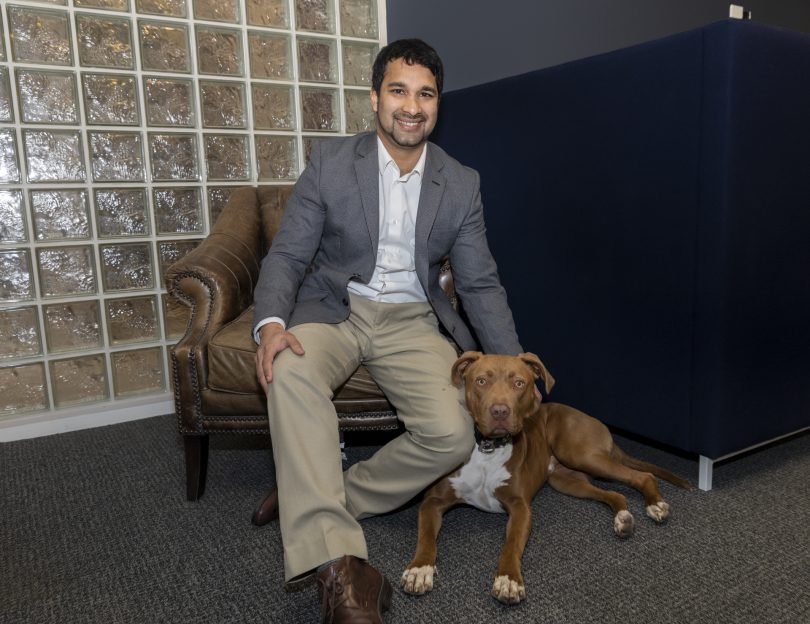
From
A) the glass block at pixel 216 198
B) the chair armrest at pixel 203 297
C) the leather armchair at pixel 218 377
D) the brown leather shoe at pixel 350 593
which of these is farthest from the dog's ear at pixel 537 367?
the glass block at pixel 216 198

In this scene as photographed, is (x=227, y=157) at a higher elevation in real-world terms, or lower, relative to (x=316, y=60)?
lower

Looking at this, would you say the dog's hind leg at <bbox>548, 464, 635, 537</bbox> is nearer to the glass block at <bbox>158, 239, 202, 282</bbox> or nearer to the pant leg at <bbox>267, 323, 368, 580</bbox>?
the pant leg at <bbox>267, 323, 368, 580</bbox>

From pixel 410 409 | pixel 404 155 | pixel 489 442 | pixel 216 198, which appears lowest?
pixel 489 442

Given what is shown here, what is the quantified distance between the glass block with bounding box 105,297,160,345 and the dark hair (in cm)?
154

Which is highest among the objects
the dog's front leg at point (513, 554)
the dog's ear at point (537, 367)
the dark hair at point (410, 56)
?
the dark hair at point (410, 56)

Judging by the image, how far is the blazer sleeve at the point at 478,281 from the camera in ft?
6.44

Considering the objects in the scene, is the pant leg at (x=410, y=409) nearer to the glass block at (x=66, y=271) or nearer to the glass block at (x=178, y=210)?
the glass block at (x=178, y=210)

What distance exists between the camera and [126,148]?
2.74m

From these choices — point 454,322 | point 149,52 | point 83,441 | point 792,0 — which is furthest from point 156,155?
point 792,0

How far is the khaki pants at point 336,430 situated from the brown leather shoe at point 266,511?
0.73ft

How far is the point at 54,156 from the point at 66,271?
17.9 inches

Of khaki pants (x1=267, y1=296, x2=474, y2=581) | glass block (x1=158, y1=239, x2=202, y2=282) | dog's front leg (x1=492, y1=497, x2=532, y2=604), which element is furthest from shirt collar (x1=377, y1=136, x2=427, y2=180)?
glass block (x1=158, y1=239, x2=202, y2=282)

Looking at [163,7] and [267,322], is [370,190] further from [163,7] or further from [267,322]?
[163,7]

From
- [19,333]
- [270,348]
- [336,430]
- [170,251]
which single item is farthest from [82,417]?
[336,430]
